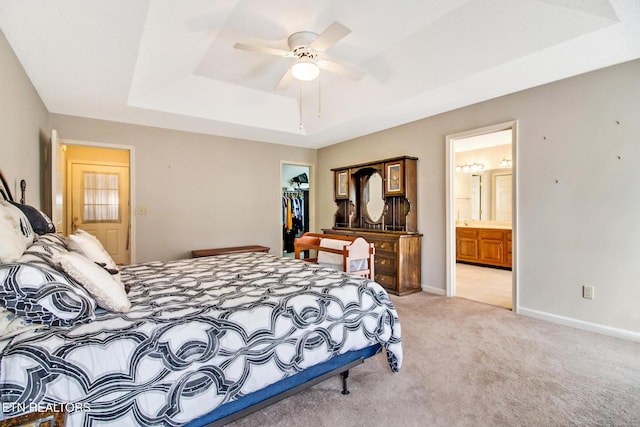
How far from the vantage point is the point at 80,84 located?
298 centimetres

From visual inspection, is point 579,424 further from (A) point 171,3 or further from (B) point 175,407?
(A) point 171,3

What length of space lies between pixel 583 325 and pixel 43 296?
160 inches

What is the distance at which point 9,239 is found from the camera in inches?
51.3

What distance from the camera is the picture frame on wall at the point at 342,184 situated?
17.3 ft

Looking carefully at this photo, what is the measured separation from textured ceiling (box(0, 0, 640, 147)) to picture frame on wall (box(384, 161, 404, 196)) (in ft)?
2.17

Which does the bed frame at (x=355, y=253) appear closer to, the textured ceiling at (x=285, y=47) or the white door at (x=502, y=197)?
the textured ceiling at (x=285, y=47)

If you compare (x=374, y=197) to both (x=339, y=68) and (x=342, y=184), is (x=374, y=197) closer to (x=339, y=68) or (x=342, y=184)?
(x=342, y=184)

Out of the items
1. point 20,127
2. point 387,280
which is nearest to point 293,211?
point 387,280

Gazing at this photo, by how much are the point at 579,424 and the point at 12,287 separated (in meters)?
2.74

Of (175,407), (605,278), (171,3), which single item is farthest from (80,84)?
(605,278)

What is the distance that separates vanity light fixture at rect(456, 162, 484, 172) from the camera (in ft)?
21.8

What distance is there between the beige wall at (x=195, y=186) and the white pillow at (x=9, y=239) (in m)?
3.11

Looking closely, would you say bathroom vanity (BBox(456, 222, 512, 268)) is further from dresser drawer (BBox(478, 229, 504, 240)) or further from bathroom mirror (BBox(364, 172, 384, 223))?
bathroom mirror (BBox(364, 172, 384, 223))

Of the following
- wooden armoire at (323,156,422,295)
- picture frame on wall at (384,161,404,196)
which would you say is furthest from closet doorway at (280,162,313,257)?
picture frame on wall at (384,161,404,196)
